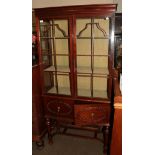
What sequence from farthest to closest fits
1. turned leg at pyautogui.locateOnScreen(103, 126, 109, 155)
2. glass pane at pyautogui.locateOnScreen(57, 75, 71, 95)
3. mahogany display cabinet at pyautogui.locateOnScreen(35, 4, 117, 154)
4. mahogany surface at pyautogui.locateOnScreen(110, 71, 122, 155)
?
glass pane at pyautogui.locateOnScreen(57, 75, 71, 95), turned leg at pyautogui.locateOnScreen(103, 126, 109, 155), mahogany display cabinet at pyautogui.locateOnScreen(35, 4, 117, 154), mahogany surface at pyautogui.locateOnScreen(110, 71, 122, 155)

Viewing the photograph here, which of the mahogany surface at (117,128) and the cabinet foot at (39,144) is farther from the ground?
the mahogany surface at (117,128)

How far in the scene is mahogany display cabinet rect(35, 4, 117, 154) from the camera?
77.6 inches

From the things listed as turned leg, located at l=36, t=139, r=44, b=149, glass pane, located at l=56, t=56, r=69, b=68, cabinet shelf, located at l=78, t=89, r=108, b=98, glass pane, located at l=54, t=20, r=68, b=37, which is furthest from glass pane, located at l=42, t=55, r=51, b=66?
turned leg, located at l=36, t=139, r=44, b=149

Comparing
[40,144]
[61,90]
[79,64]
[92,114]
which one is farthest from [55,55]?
[40,144]

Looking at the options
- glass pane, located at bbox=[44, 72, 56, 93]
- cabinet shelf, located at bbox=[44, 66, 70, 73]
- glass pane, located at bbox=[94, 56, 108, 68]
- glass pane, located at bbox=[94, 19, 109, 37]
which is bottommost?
glass pane, located at bbox=[44, 72, 56, 93]

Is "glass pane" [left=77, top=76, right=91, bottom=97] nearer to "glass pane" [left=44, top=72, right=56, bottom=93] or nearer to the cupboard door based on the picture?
the cupboard door

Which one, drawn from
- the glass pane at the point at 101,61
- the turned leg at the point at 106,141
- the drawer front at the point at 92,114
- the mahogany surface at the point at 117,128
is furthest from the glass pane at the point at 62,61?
the mahogany surface at the point at 117,128

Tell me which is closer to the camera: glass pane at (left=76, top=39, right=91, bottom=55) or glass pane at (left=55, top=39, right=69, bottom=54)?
glass pane at (left=76, top=39, right=91, bottom=55)

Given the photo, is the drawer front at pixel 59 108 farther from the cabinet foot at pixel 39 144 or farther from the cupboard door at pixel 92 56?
the cabinet foot at pixel 39 144

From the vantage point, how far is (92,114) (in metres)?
2.06

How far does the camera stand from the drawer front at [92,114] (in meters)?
2.04
